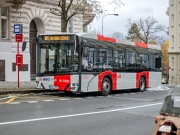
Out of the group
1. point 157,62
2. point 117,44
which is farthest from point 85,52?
point 157,62

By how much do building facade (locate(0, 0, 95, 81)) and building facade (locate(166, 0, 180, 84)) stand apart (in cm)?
4295

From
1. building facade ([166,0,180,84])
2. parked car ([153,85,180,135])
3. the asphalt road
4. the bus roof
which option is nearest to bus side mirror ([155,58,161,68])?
the bus roof

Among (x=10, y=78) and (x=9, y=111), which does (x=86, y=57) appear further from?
(x=10, y=78)

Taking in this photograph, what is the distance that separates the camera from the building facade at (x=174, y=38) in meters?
70.1

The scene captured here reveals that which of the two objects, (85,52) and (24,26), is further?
(24,26)

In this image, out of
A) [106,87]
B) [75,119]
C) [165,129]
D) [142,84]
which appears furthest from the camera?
[142,84]

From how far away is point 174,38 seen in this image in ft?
233

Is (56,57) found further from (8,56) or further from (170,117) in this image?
(170,117)

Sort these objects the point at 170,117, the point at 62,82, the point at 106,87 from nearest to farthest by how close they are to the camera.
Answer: the point at 170,117 < the point at 62,82 < the point at 106,87

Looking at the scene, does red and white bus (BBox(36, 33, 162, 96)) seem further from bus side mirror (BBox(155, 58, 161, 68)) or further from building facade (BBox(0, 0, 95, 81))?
building facade (BBox(0, 0, 95, 81))

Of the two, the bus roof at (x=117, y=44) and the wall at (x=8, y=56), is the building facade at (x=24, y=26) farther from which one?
the bus roof at (x=117, y=44)

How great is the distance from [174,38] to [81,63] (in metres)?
55.6

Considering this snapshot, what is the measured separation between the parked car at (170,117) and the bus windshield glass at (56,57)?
36.0 ft

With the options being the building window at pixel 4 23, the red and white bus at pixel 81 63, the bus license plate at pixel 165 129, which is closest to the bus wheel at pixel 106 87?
the red and white bus at pixel 81 63
